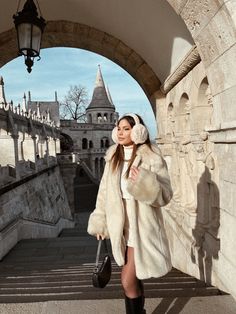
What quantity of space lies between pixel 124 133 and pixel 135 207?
541mm

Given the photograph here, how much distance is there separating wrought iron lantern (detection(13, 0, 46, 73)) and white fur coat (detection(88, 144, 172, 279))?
2.42 metres

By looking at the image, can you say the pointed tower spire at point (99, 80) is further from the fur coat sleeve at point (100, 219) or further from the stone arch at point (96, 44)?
the fur coat sleeve at point (100, 219)

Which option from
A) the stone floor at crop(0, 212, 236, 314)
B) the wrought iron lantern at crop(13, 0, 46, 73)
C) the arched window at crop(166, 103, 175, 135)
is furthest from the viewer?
the arched window at crop(166, 103, 175, 135)

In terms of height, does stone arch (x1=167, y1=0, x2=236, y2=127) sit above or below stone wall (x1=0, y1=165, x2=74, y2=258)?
above

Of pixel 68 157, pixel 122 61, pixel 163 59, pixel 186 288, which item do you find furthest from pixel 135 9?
pixel 68 157

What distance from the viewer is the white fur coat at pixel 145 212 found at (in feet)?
6.88

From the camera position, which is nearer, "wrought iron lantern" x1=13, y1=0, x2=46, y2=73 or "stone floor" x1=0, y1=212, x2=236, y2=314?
"stone floor" x1=0, y1=212, x2=236, y2=314

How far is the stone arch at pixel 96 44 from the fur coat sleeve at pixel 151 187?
411cm

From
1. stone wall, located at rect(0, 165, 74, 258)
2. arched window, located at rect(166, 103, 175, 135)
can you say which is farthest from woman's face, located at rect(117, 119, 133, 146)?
stone wall, located at rect(0, 165, 74, 258)

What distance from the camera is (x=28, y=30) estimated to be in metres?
3.95

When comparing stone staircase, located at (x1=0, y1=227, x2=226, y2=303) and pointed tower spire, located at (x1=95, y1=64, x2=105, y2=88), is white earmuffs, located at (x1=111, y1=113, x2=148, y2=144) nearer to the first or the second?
stone staircase, located at (x1=0, y1=227, x2=226, y2=303)

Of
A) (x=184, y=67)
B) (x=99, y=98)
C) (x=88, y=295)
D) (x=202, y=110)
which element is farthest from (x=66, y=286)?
(x=99, y=98)

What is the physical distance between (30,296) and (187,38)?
3540 millimetres

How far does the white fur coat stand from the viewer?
6.88 ft
